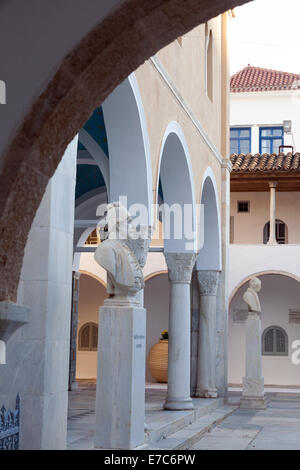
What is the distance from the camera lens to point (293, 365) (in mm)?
22344

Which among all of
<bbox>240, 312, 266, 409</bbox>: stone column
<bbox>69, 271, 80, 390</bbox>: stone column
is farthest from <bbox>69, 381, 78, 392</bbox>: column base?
<bbox>240, 312, 266, 409</bbox>: stone column

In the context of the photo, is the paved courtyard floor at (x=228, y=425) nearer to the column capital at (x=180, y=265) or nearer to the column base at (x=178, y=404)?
the column base at (x=178, y=404)

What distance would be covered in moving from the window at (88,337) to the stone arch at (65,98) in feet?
64.6

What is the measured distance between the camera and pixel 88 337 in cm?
2289

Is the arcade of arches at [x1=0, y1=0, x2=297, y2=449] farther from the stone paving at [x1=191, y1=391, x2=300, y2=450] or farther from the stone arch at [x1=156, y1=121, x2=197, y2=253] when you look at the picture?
the stone paving at [x1=191, y1=391, x2=300, y2=450]

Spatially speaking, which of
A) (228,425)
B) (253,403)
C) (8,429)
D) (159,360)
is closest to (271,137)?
(159,360)

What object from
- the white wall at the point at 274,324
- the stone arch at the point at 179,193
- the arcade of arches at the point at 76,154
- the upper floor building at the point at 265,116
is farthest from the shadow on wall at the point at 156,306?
the stone arch at the point at 179,193

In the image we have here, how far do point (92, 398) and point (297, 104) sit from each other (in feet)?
61.8

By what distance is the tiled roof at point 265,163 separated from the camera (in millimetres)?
22266

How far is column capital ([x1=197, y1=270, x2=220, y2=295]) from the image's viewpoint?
15.7 m

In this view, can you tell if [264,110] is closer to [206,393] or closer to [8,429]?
[206,393]

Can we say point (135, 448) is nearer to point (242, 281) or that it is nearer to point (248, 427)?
point (248, 427)
